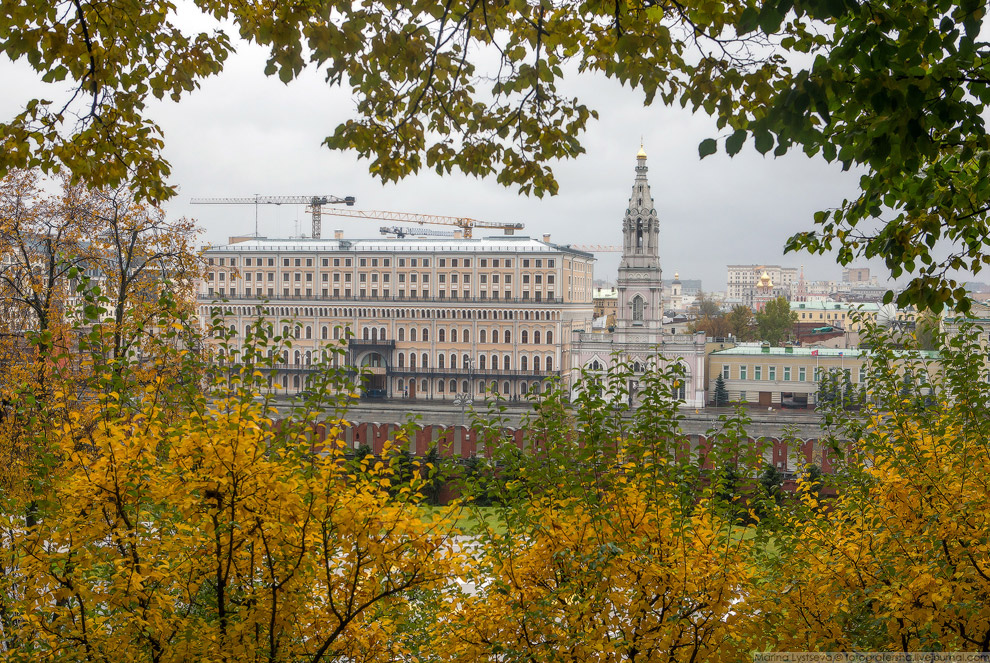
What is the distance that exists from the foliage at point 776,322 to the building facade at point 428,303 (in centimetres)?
1823

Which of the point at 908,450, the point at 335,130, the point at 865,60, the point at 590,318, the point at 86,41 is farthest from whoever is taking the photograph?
the point at 590,318

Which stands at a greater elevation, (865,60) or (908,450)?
(865,60)

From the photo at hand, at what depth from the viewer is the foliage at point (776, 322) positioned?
61016mm

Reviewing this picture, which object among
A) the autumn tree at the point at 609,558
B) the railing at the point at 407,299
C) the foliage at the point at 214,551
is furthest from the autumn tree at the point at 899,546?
the railing at the point at 407,299

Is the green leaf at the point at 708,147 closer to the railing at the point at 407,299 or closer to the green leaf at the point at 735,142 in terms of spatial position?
the green leaf at the point at 735,142

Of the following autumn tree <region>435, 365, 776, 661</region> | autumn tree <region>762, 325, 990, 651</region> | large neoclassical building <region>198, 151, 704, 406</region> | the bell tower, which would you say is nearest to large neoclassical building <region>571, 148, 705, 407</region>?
the bell tower

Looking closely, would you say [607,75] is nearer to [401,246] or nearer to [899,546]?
[899,546]

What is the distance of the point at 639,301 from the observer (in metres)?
43.0

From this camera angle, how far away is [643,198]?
4175 cm

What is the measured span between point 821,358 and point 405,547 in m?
36.6

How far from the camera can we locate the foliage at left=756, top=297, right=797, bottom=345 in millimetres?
61016

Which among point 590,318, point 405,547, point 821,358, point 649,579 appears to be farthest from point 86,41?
point 590,318

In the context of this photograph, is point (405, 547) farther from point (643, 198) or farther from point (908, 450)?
point (643, 198)

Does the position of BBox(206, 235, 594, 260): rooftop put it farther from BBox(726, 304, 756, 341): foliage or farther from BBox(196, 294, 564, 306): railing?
BBox(726, 304, 756, 341): foliage
